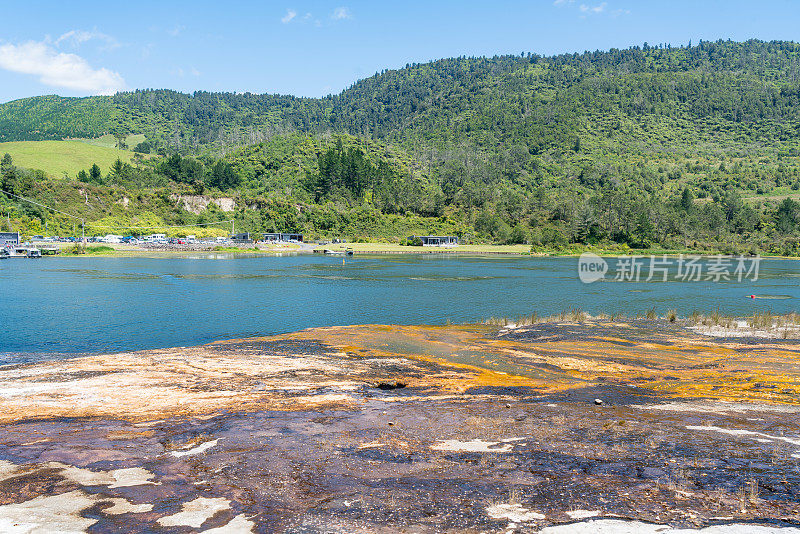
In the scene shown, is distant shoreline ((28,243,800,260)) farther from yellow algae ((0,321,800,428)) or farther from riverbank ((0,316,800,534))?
riverbank ((0,316,800,534))

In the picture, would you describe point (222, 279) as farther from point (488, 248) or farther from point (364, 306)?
point (488, 248)

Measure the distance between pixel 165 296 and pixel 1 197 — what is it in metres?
92.7

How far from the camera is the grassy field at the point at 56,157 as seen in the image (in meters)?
168

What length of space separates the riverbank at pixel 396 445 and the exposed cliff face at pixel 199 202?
436 feet

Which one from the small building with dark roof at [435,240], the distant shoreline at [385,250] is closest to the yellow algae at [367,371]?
the distant shoreline at [385,250]

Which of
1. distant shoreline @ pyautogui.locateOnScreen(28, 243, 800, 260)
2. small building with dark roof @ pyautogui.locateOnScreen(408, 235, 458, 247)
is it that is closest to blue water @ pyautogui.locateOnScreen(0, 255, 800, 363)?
distant shoreline @ pyautogui.locateOnScreen(28, 243, 800, 260)

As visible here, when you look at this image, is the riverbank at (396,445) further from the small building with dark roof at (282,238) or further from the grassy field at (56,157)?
the grassy field at (56,157)

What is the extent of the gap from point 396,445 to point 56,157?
204 meters

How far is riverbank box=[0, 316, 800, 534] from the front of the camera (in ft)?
23.0

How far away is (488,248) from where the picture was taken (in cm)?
12950

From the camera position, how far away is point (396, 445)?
31.7 ft

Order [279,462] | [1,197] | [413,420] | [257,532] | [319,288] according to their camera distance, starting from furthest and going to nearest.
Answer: [1,197], [319,288], [413,420], [279,462], [257,532]

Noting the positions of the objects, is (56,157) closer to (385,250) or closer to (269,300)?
(385,250)

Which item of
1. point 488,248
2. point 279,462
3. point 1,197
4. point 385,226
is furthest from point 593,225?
point 279,462
